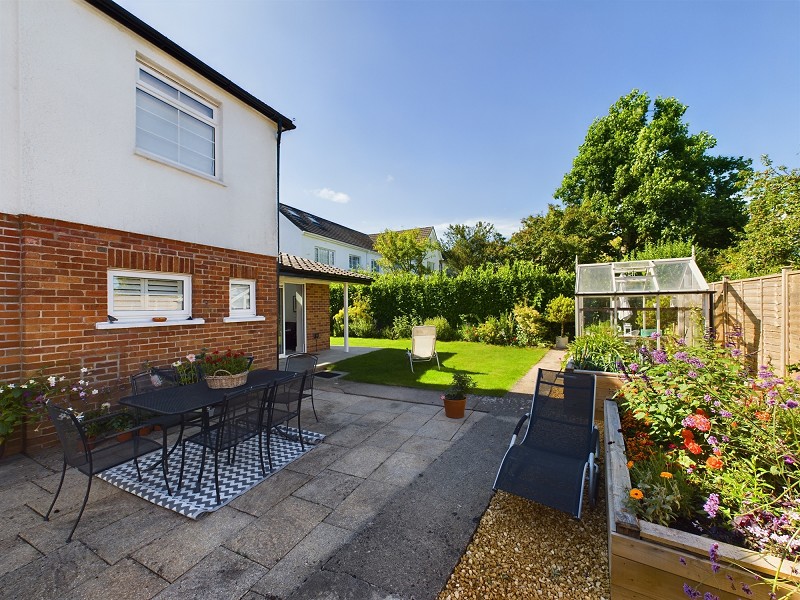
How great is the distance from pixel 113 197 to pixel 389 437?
5.20 metres

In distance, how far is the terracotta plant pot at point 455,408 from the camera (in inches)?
217

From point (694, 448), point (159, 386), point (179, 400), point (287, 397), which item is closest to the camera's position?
point (694, 448)

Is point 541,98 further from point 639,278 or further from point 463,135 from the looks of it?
point 639,278

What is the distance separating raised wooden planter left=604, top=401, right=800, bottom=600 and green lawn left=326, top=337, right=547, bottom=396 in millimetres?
4927

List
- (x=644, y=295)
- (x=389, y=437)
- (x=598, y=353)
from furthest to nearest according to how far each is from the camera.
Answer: (x=644, y=295)
(x=598, y=353)
(x=389, y=437)

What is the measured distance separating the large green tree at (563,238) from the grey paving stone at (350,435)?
17663 mm

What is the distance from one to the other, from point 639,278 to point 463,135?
25.5 ft

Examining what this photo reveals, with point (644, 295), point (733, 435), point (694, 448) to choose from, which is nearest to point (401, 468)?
point (694, 448)

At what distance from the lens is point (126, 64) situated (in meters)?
4.95

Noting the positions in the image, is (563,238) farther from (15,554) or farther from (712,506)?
(15,554)

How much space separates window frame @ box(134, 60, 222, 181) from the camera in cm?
521

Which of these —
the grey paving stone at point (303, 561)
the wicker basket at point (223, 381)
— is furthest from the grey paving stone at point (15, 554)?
the wicker basket at point (223, 381)

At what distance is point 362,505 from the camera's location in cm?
320

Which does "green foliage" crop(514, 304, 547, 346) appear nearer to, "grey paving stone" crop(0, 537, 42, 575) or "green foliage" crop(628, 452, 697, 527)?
"green foliage" crop(628, 452, 697, 527)
